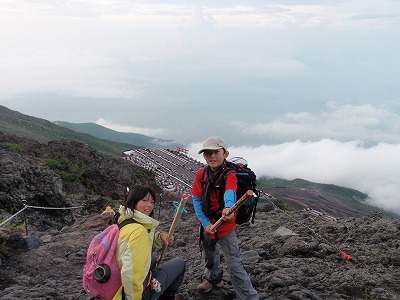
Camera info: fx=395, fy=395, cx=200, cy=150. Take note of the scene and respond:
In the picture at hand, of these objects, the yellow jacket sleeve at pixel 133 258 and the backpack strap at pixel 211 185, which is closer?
the yellow jacket sleeve at pixel 133 258

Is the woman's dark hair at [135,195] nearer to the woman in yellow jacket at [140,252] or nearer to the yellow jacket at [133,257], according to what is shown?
the woman in yellow jacket at [140,252]

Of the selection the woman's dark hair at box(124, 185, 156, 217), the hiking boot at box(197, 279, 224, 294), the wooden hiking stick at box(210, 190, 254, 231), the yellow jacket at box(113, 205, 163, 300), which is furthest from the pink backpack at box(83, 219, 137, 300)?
the hiking boot at box(197, 279, 224, 294)

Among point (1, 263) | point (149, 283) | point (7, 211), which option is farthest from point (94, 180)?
point (149, 283)

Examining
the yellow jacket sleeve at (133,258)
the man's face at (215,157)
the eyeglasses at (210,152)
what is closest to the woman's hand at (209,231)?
the man's face at (215,157)

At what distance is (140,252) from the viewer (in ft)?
13.8

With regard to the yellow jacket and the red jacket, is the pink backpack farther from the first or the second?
the red jacket

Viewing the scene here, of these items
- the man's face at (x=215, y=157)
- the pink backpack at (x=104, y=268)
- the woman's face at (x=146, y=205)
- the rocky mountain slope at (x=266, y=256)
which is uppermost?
the man's face at (x=215, y=157)

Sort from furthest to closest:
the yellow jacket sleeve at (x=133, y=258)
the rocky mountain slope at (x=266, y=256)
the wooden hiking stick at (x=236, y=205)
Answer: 1. the rocky mountain slope at (x=266, y=256)
2. the wooden hiking stick at (x=236, y=205)
3. the yellow jacket sleeve at (x=133, y=258)

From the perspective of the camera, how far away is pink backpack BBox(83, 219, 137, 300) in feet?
13.8

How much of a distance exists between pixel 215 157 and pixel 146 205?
127cm

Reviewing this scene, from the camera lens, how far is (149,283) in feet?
15.9

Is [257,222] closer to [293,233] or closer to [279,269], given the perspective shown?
[293,233]

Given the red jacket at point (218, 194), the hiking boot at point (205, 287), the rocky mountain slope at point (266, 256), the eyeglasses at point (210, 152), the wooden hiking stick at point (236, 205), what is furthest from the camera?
the rocky mountain slope at point (266, 256)

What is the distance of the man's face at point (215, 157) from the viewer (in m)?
5.40
